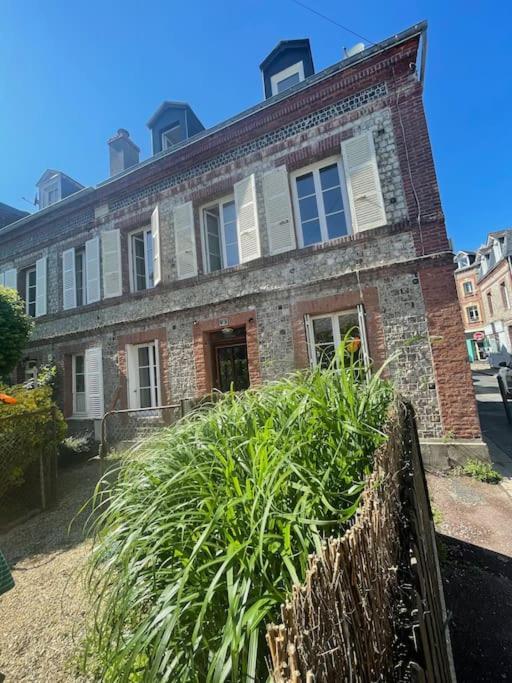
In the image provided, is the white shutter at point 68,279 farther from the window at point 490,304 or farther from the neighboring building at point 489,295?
the window at point 490,304

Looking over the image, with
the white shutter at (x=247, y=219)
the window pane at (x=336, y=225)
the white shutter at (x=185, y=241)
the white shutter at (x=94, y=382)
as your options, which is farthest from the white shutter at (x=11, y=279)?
the window pane at (x=336, y=225)

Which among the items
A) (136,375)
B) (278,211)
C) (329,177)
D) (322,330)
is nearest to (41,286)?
(136,375)

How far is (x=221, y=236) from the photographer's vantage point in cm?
823

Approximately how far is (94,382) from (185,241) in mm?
4677

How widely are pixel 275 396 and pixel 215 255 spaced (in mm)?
6569

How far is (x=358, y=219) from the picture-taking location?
251 inches

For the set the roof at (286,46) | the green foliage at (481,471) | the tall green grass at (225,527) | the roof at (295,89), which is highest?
the roof at (286,46)

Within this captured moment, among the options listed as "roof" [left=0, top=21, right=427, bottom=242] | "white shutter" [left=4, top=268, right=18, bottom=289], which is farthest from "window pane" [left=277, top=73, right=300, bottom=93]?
"white shutter" [left=4, top=268, right=18, bottom=289]

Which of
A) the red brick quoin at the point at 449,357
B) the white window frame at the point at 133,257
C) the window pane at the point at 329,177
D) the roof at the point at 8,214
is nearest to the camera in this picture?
the red brick quoin at the point at 449,357

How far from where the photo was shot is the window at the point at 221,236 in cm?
810

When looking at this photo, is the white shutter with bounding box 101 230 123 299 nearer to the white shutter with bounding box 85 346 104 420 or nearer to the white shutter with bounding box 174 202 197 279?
the white shutter with bounding box 85 346 104 420

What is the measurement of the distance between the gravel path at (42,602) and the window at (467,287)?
121 feet

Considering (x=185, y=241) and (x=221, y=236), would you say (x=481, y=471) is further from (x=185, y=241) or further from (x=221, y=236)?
(x=185, y=241)

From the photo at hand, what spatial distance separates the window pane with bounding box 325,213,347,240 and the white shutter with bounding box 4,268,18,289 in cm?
1077
